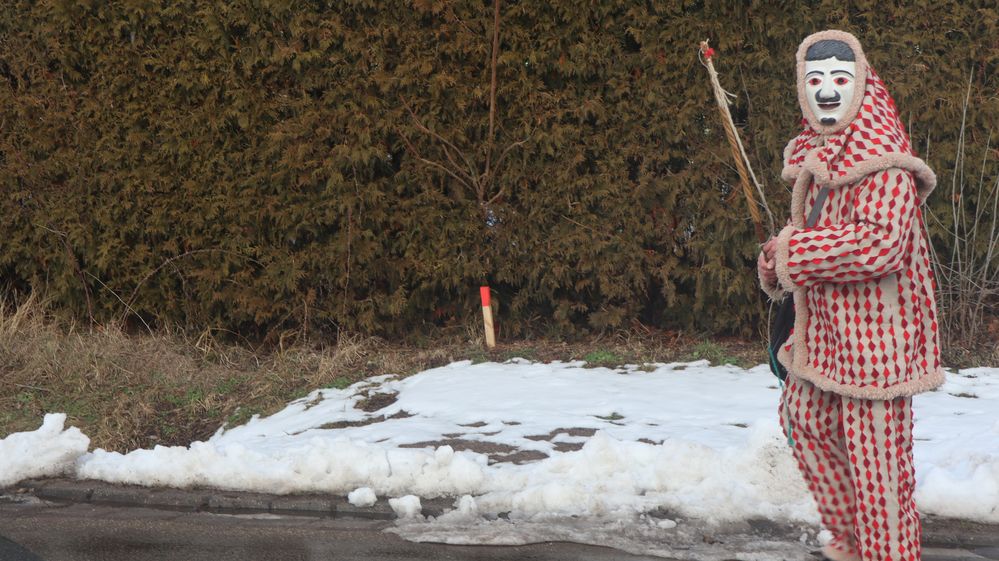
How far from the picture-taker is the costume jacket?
3250mm

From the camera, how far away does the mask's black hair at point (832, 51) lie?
3.44m

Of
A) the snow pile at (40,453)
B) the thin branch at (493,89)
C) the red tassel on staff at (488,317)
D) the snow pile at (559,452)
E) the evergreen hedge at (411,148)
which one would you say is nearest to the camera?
the snow pile at (559,452)

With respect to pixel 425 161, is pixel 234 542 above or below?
below

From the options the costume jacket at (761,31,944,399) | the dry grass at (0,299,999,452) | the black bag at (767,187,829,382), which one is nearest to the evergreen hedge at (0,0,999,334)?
the dry grass at (0,299,999,452)

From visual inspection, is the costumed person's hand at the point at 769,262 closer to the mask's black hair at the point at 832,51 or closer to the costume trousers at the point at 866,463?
the costume trousers at the point at 866,463

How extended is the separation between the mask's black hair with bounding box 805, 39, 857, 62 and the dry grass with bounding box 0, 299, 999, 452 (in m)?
4.10

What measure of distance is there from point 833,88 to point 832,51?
0.46 feet

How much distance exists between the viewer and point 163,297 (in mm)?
8344

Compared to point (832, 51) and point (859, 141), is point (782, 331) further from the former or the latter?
point (832, 51)

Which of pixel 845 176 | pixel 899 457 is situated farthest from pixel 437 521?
pixel 845 176

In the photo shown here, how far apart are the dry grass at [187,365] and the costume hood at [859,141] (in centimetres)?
402

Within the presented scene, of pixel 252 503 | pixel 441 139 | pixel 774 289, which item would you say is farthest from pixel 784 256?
pixel 441 139

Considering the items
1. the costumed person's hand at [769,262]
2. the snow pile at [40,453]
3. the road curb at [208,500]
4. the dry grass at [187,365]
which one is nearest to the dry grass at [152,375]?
the dry grass at [187,365]

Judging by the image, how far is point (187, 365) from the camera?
7695mm
